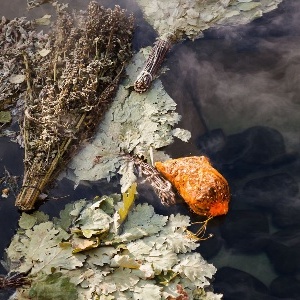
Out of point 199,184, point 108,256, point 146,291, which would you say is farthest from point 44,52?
point 146,291

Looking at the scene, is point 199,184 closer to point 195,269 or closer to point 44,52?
point 195,269

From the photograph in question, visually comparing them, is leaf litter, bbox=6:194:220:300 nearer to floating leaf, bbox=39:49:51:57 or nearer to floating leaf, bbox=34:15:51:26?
floating leaf, bbox=39:49:51:57

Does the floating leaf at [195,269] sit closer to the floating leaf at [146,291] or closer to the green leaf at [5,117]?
the floating leaf at [146,291]

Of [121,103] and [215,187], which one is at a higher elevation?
[121,103]

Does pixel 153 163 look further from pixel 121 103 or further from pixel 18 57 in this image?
pixel 18 57

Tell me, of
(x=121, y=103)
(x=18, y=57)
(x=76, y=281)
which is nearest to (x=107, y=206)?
(x=76, y=281)
